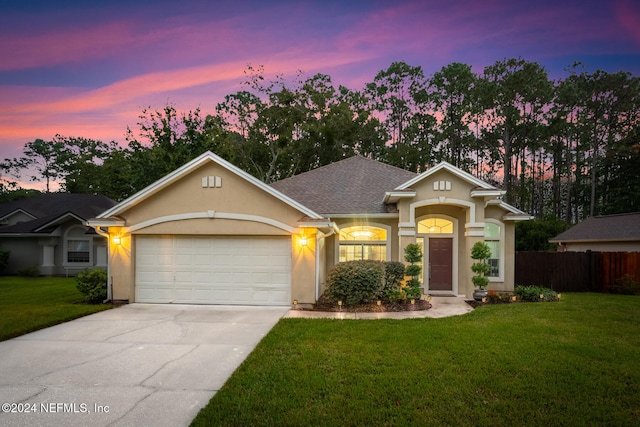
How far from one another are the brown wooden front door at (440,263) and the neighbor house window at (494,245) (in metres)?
1.57

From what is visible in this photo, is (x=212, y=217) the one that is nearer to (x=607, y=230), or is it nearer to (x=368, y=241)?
(x=368, y=241)

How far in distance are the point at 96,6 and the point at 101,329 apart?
1004cm

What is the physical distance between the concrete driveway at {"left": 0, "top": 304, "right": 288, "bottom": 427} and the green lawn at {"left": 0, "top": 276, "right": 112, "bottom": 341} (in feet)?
1.40

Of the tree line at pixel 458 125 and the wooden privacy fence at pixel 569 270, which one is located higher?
the tree line at pixel 458 125

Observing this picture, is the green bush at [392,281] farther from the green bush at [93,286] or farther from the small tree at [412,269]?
the green bush at [93,286]

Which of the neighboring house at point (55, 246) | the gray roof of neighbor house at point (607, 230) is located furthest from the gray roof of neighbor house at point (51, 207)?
the gray roof of neighbor house at point (607, 230)

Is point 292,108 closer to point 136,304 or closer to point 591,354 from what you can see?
point 136,304

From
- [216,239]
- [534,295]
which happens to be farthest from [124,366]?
[534,295]

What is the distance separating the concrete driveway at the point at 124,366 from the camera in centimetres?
381

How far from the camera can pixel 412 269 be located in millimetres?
10305

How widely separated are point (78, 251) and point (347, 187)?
15686 mm

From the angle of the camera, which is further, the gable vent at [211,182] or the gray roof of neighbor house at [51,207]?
the gray roof of neighbor house at [51,207]

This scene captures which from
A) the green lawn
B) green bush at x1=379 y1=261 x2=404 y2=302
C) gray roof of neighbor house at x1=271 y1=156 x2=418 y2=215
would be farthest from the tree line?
green bush at x1=379 y1=261 x2=404 y2=302

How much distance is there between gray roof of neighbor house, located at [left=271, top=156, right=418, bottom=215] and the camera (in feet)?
40.6
